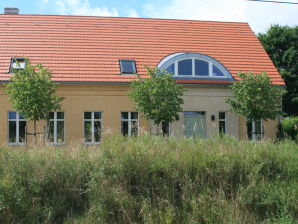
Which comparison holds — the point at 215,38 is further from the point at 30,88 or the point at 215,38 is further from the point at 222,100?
the point at 30,88

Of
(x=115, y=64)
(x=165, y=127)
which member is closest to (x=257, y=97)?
(x=165, y=127)

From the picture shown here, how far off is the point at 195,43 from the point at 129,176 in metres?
17.5

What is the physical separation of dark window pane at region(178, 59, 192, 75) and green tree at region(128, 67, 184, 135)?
3.07 meters

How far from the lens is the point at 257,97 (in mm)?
20297

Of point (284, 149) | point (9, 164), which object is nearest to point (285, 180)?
point (284, 149)

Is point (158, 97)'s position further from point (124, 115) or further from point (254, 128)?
point (254, 128)

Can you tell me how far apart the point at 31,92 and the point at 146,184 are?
416 inches

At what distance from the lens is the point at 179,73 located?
2286 centimetres

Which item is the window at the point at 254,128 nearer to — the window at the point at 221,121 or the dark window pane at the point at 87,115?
the window at the point at 221,121

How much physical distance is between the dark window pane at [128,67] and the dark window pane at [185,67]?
2375 mm

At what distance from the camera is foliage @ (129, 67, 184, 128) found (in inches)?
765

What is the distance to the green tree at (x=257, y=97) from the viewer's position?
20.4 m

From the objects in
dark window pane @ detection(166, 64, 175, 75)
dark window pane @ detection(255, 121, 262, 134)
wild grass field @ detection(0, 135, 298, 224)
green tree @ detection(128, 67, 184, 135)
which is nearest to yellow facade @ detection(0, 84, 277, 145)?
dark window pane @ detection(255, 121, 262, 134)

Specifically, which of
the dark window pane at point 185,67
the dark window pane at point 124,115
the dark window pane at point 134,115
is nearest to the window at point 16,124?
the dark window pane at point 124,115
